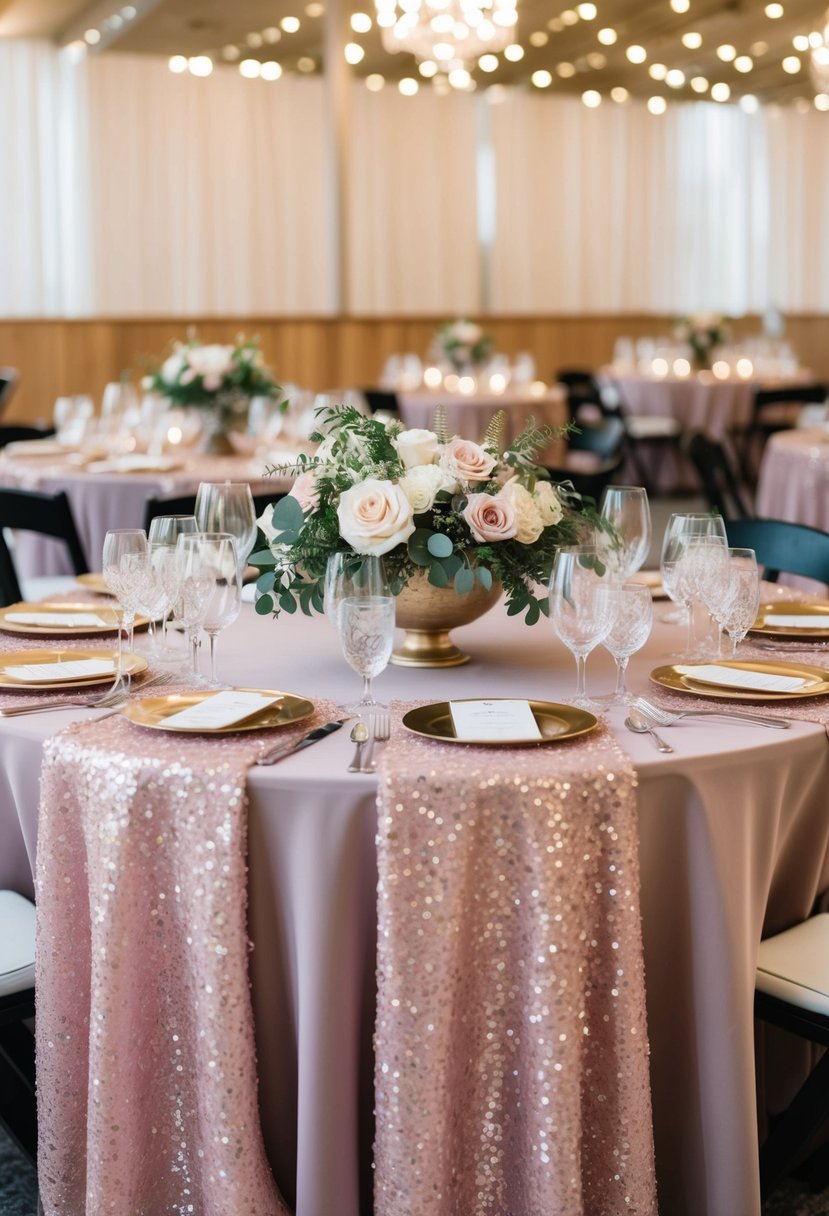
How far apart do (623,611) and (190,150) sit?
1043cm

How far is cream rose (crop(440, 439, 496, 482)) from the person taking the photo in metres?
1.97

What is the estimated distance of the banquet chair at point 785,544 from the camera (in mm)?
2848

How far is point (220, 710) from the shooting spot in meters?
1.79

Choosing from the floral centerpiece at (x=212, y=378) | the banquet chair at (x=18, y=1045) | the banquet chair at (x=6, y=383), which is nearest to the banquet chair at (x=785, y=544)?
the banquet chair at (x=18, y=1045)

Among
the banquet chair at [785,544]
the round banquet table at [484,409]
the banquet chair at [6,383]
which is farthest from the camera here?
the banquet chair at [6,383]

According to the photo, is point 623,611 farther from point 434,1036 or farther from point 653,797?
point 434,1036

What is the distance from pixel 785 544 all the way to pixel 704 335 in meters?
7.48

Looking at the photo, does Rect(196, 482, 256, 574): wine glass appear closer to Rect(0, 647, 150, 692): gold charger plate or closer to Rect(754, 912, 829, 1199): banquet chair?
Rect(0, 647, 150, 692): gold charger plate

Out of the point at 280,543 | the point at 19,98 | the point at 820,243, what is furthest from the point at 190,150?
the point at 280,543

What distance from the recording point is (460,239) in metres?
12.7

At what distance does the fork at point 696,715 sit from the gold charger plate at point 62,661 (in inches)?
29.2

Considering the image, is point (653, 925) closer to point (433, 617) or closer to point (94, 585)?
point (433, 617)

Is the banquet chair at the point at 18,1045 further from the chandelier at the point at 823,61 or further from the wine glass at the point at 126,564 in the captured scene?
the chandelier at the point at 823,61

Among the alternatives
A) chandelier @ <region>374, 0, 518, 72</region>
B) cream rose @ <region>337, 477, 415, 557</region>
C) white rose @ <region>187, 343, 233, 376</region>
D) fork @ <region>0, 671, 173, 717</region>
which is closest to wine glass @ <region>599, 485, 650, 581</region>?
cream rose @ <region>337, 477, 415, 557</region>
